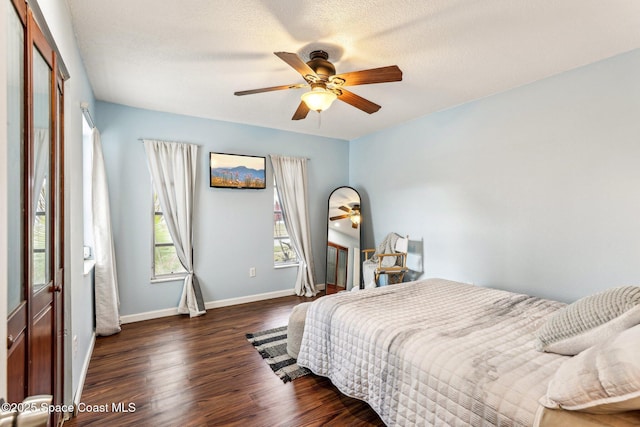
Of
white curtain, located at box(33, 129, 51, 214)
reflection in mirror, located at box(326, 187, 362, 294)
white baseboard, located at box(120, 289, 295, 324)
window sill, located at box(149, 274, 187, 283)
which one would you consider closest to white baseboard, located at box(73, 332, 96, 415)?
white baseboard, located at box(120, 289, 295, 324)

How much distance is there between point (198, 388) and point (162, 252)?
2039 mm

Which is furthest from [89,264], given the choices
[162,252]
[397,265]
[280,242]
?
[397,265]

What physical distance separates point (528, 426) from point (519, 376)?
0.73 ft

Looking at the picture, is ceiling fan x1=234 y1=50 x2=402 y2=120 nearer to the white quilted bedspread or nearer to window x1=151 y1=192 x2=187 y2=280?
the white quilted bedspread

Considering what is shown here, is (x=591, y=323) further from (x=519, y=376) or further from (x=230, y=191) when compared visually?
(x=230, y=191)

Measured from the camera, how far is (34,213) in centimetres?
122

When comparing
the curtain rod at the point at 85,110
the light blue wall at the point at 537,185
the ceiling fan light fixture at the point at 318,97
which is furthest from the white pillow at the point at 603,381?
the curtain rod at the point at 85,110

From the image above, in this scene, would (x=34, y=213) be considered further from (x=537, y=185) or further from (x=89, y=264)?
(x=537, y=185)

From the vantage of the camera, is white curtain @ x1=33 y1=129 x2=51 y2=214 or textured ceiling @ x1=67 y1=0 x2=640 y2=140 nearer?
white curtain @ x1=33 y1=129 x2=51 y2=214

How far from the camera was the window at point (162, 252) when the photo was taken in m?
3.67

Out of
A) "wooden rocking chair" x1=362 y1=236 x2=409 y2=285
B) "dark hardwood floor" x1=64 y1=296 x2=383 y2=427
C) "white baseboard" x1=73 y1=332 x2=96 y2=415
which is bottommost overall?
A: "dark hardwood floor" x1=64 y1=296 x2=383 y2=427

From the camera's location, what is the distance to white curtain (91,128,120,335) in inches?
119

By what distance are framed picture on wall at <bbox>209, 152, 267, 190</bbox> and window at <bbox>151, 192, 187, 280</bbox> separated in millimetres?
736

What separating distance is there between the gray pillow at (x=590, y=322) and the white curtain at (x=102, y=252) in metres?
3.69
